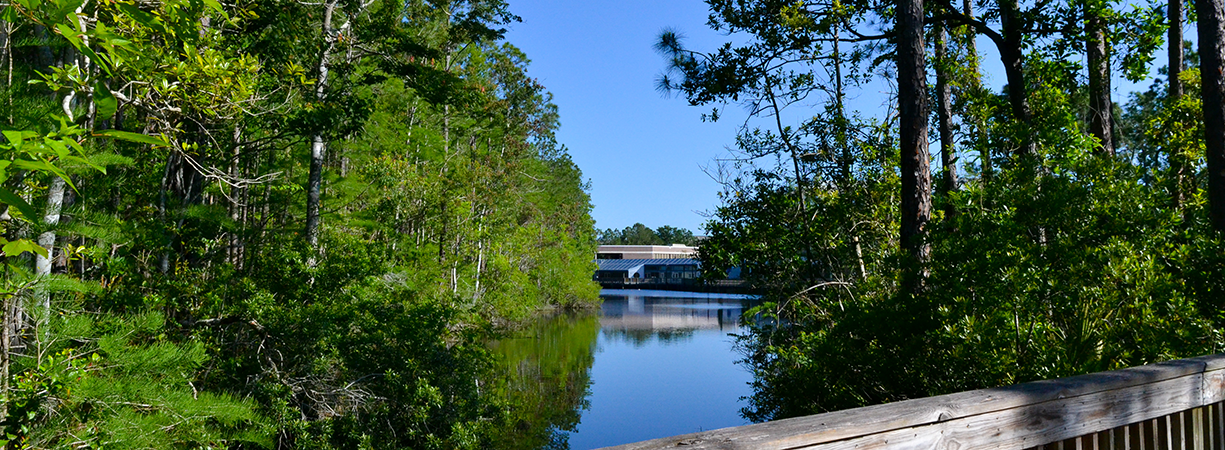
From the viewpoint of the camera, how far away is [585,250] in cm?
4566

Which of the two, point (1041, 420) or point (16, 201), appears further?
point (1041, 420)

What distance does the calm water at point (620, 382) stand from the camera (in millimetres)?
13148

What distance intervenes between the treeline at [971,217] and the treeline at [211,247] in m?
4.23

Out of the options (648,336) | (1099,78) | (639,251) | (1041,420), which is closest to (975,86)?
(1099,78)

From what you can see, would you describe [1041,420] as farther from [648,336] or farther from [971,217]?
[648,336]

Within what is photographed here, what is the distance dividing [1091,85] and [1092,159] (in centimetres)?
343

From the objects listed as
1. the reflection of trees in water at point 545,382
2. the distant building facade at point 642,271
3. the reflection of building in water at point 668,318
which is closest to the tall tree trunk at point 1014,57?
the reflection of trees in water at point 545,382

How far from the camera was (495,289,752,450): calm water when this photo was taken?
13.1m

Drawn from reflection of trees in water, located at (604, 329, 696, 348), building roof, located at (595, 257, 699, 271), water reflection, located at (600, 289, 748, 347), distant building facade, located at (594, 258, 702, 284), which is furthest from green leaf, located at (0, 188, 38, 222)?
building roof, located at (595, 257, 699, 271)

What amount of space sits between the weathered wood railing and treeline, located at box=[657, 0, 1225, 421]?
2.17m

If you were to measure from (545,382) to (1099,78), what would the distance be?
12.9 m

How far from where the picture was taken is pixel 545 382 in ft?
57.3

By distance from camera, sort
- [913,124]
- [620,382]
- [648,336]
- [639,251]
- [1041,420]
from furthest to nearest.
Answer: [639,251], [648,336], [620,382], [913,124], [1041,420]

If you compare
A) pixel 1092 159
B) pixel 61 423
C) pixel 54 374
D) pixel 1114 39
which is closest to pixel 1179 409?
pixel 1092 159
